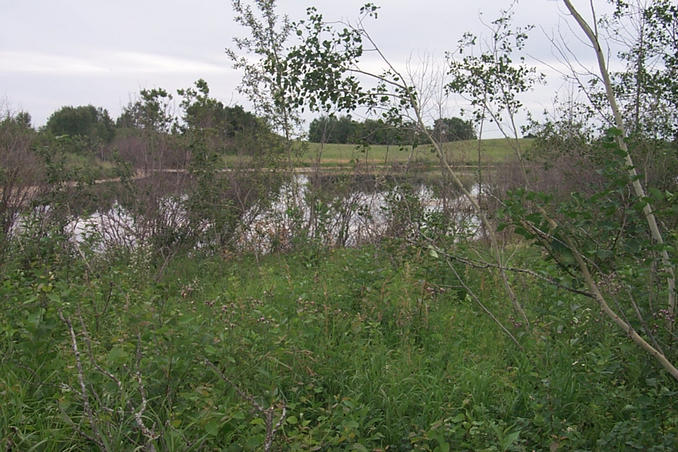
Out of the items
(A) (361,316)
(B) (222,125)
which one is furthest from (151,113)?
(A) (361,316)

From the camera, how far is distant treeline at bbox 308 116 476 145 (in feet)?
17.5

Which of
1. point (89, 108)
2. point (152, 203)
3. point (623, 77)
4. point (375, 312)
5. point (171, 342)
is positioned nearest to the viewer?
point (171, 342)

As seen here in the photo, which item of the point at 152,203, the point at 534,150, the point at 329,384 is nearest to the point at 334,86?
the point at 329,384

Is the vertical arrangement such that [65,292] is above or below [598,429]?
above

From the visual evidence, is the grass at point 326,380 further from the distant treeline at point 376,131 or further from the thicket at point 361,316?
the distant treeline at point 376,131

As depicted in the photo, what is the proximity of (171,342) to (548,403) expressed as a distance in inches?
84.0

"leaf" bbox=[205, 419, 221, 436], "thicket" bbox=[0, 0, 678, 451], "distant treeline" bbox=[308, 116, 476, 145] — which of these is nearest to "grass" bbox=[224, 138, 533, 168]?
"distant treeline" bbox=[308, 116, 476, 145]

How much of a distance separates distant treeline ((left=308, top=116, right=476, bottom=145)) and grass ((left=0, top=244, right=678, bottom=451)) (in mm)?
1567

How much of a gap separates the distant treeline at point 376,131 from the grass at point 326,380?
157 centimetres

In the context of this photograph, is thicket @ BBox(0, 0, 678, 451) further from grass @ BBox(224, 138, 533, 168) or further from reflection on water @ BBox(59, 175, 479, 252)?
grass @ BBox(224, 138, 533, 168)

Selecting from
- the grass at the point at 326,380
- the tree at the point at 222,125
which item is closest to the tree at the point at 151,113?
the tree at the point at 222,125

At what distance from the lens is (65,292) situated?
10.8ft

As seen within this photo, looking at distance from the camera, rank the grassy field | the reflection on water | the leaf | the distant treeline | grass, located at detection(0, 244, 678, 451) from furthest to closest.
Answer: the grassy field < the reflection on water < the distant treeline < grass, located at detection(0, 244, 678, 451) < the leaf

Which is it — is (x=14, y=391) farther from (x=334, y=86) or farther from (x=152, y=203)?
(x=152, y=203)
